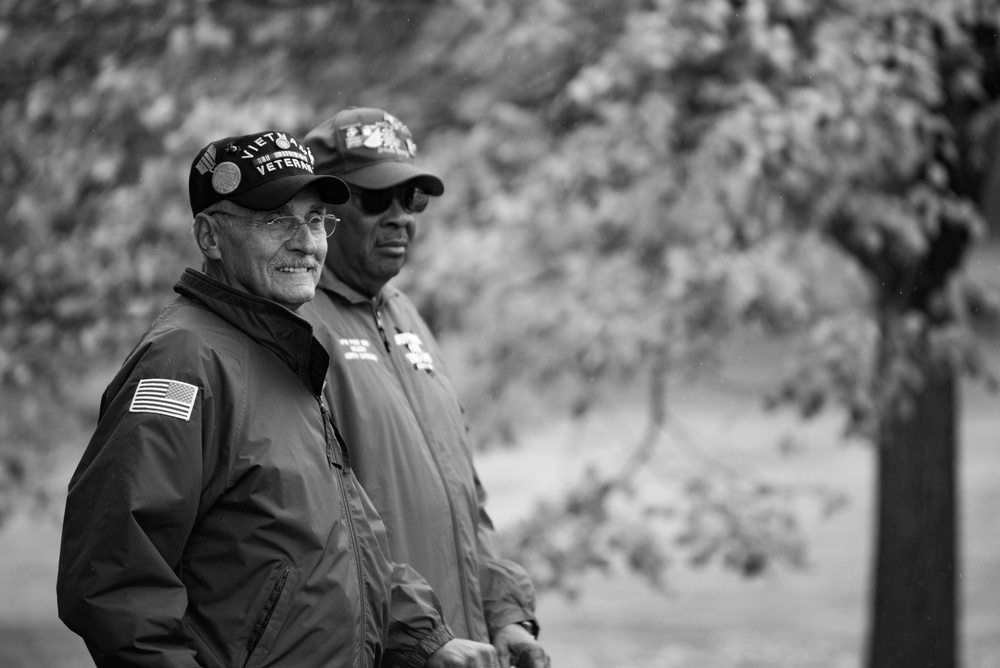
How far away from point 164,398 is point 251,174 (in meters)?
0.49

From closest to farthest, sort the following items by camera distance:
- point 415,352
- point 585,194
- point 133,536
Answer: point 133,536 < point 415,352 < point 585,194

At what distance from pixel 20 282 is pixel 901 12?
14.7ft

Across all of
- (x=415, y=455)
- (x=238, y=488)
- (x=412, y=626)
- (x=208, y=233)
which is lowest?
(x=412, y=626)

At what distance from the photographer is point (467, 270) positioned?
16.9 ft

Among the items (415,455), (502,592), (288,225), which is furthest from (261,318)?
(502,592)

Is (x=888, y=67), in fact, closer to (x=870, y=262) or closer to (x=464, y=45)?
(x=870, y=262)

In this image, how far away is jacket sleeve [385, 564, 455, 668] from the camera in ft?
7.47

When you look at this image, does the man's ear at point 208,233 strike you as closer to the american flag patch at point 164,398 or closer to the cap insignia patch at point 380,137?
the american flag patch at point 164,398

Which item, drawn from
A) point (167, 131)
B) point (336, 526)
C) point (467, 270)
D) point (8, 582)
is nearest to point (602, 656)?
point (467, 270)

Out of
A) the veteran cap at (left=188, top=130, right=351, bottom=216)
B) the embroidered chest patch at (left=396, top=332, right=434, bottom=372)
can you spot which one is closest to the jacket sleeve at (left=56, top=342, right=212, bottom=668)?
the veteran cap at (left=188, top=130, right=351, bottom=216)

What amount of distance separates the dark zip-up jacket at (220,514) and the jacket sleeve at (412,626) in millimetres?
98

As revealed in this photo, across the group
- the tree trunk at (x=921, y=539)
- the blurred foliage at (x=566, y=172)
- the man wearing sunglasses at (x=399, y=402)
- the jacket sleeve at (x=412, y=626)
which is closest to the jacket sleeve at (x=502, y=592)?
the man wearing sunglasses at (x=399, y=402)

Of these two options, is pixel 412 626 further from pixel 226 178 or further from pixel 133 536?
pixel 226 178

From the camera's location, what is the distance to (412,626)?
228cm
